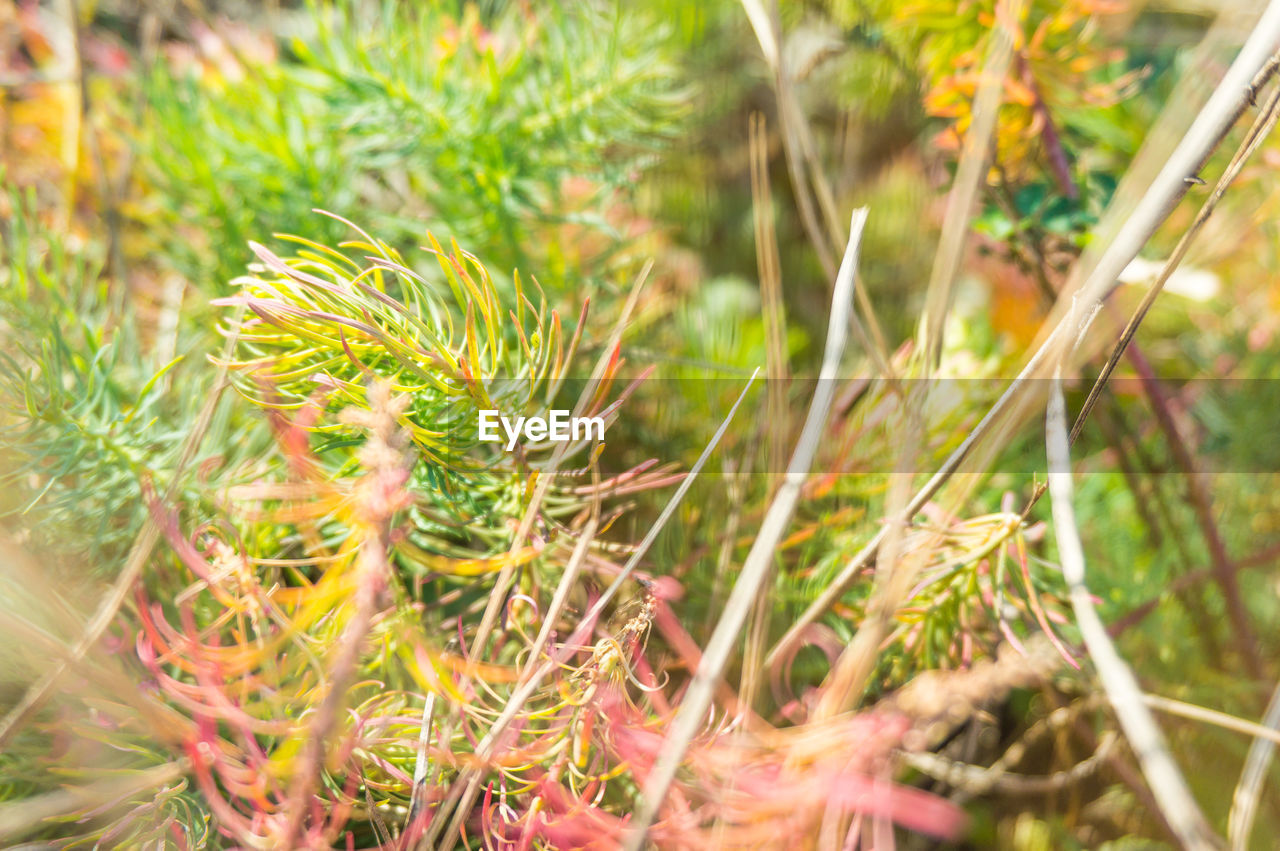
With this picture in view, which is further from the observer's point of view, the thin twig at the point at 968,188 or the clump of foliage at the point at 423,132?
the clump of foliage at the point at 423,132

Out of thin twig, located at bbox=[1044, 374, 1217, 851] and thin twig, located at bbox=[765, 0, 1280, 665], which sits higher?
thin twig, located at bbox=[765, 0, 1280, 665]

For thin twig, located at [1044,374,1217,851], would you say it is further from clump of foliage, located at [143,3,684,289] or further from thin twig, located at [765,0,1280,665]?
clump of foliage, located at [143,3,684,289]

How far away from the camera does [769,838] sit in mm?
216

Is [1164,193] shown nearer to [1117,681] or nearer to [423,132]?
[1117,681]

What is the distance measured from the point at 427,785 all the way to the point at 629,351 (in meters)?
0.20

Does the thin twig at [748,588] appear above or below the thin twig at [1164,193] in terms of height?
below

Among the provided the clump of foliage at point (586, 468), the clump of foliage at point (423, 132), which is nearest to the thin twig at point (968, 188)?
the clump of foliage at point (586, 468)

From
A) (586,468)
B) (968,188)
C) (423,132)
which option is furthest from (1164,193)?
(423,132)

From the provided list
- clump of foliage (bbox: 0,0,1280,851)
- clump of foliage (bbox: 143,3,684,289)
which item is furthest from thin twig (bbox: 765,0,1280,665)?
clump of foliage (bbox: 143,3,684,289)

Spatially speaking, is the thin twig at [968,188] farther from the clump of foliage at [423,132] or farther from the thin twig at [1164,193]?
the clump of foliage at [423,132]

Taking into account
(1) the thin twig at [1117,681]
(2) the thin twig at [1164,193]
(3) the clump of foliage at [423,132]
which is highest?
(3) the clump of foliage at [423,132]

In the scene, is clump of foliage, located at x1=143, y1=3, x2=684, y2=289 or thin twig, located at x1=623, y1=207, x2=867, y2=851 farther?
clump of foliage, located at x1=143, y1=3, x2=684, y2=289

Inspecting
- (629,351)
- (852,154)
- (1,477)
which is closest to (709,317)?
(629,351)

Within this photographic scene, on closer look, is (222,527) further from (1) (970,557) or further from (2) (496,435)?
(1) (970,557)
